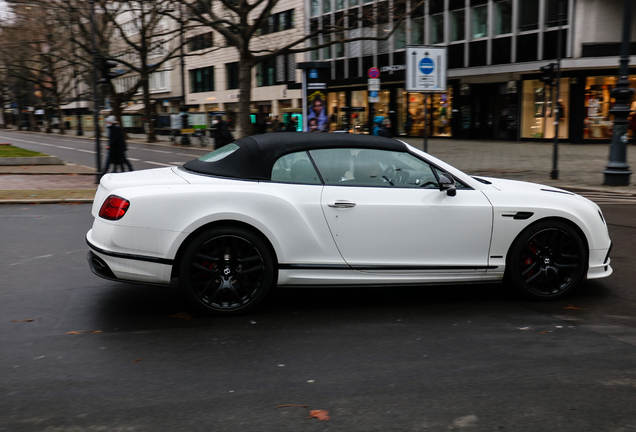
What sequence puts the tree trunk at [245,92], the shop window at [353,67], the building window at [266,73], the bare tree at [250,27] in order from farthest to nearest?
the building window at [266,73]
the shop window at [353,67]
the tree trunk at [245,92]
the bare tree at [250,27]

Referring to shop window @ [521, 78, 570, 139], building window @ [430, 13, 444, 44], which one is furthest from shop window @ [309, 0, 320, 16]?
shop window @ [521, 78, 570, 139]

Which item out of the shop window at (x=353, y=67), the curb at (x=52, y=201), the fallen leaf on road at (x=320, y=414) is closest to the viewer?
the fallen leaf on road at (x=320, y=414)

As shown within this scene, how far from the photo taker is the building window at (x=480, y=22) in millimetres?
33844

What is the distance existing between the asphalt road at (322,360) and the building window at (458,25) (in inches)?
1225

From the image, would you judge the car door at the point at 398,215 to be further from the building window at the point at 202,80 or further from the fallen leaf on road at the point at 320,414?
the building window at the point at 202,80

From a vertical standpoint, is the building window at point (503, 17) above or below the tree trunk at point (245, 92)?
above

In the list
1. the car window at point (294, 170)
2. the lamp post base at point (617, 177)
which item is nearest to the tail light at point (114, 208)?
the car window at point (294, 170)

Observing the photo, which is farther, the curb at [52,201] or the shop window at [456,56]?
the shop window at [456,56]

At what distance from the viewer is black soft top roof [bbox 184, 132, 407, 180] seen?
535 centimetres

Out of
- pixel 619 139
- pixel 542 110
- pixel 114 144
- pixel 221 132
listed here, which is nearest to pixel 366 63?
pixel 542 110

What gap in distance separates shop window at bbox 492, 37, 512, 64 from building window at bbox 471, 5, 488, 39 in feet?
3.68

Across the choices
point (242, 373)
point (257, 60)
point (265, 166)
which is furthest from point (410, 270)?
point (257, 60)

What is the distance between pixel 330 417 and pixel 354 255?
204 cm

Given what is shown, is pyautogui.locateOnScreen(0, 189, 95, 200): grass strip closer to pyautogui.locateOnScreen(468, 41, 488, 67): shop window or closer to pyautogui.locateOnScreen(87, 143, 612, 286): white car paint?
pyautogui.locateOnScreen(87, 143, 612, 286): white car paint
